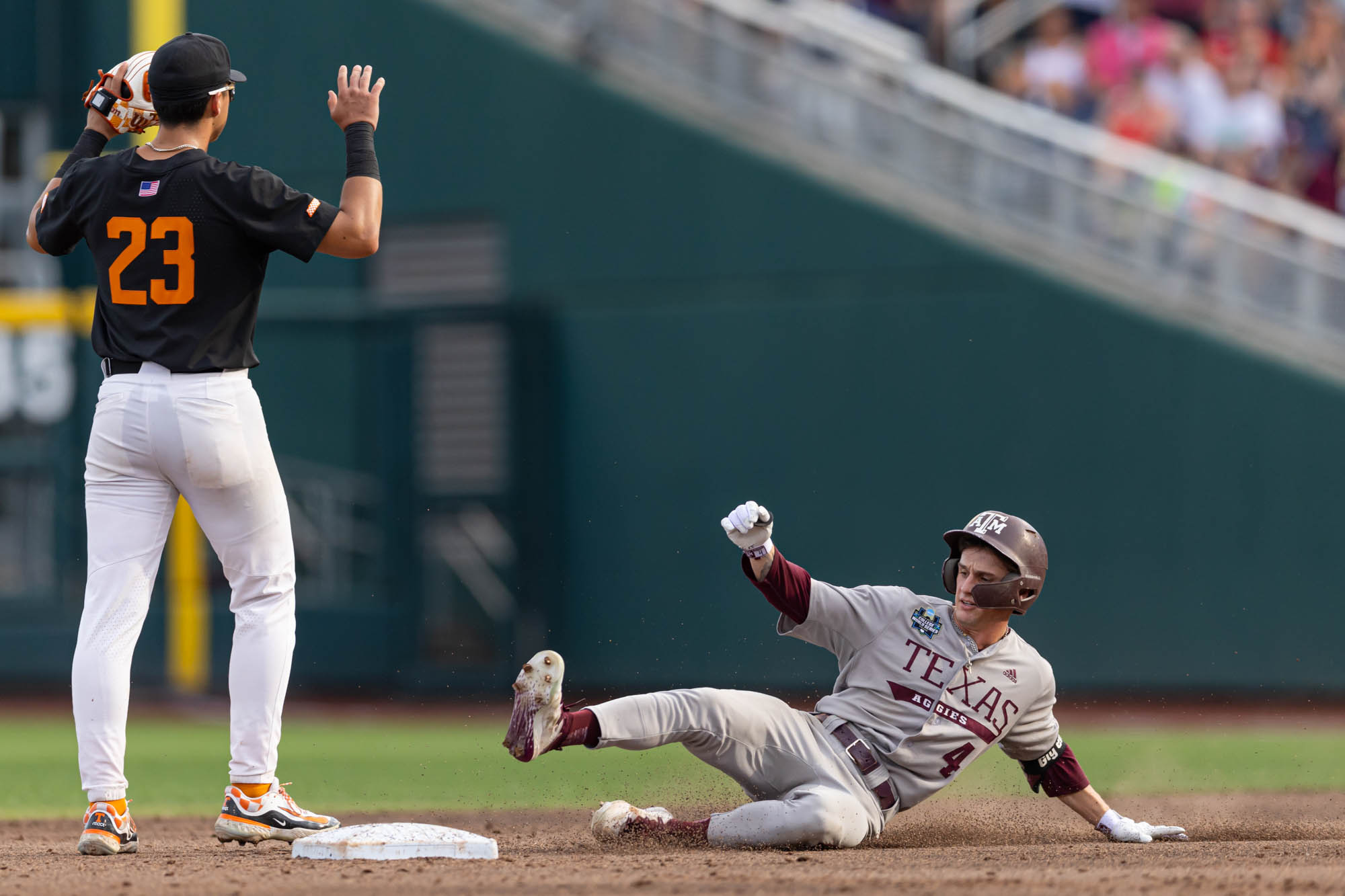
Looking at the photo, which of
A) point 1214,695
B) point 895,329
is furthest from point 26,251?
point 1214,695

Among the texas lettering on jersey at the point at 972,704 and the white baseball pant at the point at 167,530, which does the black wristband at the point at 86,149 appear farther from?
the texas lettering on jersey at the point at 972,704

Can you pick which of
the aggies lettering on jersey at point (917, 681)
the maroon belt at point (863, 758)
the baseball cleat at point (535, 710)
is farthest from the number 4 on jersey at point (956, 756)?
the baseball cleat at point (535, 710)

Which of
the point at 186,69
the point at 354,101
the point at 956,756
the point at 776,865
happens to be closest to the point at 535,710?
the point at 776,865

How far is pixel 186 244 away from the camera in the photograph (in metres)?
4.07

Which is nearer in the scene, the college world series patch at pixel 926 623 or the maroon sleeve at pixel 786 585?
the maroon sleeve at pixel 786 585

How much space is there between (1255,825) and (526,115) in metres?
8.42

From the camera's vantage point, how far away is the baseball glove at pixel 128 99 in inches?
174

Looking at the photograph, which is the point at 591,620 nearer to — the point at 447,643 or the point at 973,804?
the point at 447,643

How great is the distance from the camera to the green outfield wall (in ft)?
33.9

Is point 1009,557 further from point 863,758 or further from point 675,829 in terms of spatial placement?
point 675,829

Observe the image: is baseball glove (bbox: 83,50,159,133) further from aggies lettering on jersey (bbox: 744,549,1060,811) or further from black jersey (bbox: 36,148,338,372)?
aggies lettering on jersey (bbox: 744,549,1060,811)

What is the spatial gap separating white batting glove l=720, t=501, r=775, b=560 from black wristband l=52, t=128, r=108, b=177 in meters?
1.96

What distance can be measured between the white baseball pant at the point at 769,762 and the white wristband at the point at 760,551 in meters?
0.36

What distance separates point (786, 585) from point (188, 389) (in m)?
1.61
